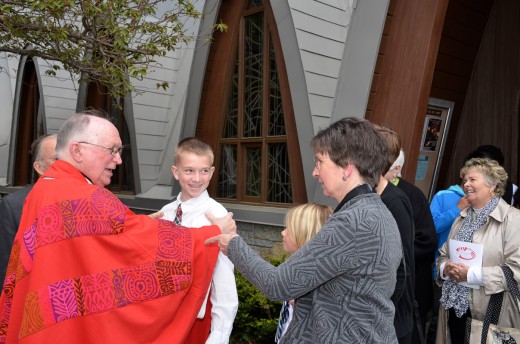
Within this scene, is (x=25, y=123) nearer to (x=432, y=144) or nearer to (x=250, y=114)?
(x=250, y=114)

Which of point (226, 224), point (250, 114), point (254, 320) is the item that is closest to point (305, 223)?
point (226, 224)

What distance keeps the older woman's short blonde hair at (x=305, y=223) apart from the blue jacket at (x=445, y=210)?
2568 mm

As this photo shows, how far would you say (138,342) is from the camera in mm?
2141

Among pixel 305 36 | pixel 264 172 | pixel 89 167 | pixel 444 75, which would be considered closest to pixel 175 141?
pixel 264 172

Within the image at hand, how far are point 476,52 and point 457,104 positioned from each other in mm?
820

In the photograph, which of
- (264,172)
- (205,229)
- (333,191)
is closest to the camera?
(333,191)

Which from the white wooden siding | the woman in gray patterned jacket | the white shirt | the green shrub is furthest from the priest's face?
the white wooden siding

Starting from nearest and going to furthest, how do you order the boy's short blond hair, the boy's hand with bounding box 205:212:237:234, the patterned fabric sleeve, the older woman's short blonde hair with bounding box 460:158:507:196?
the patterned fabric sleeve
the boy's hand with bounding box 205:212:237:234
the boy's short blond hair
the older woman's short blonde hair with bounding box 460:158:507:196

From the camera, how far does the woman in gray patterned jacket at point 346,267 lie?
1.83 meters

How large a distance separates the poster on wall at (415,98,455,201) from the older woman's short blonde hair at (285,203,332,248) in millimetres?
4768

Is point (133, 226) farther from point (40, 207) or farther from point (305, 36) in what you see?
point (305, 36)

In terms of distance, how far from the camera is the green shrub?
4766 mm

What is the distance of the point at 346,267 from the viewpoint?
5.97 ft

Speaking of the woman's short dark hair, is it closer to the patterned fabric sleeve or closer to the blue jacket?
the patterned fabric sleeve
